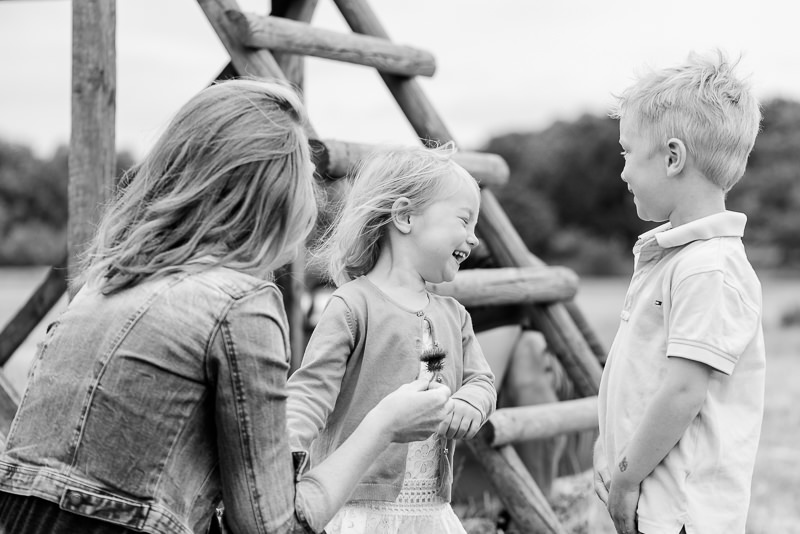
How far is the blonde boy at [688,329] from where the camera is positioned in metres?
1.98

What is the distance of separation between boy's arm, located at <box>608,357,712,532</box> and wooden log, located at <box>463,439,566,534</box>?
1.34m

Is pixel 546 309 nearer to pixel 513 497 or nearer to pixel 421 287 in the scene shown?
pixel 513 497

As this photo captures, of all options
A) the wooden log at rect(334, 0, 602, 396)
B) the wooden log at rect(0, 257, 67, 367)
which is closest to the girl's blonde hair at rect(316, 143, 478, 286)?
the wooden log at rect(334, 0, 602, 396)

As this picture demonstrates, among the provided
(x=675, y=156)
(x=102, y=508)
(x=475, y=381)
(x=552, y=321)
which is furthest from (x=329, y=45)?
(x=102, y=508)

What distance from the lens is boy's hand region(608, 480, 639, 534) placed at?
2088 millimetres

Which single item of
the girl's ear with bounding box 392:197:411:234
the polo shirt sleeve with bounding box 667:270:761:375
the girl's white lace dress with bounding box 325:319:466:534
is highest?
the girl's ear with bounding box 392:197:411:234

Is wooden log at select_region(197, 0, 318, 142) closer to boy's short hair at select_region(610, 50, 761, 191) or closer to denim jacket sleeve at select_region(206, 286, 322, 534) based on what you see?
boy's short hair at select_region(610, 50, 761, 191)

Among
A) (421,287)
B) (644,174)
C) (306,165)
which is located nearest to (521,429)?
(421,287)

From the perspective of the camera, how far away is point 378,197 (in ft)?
7.85

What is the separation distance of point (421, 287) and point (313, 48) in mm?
1576

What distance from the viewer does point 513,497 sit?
3406 millimetres

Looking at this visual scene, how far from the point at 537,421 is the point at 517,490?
297mm

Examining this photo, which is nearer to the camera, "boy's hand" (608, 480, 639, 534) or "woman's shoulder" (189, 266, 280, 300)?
"woman's shoulder" (189, 266, 280, 300)

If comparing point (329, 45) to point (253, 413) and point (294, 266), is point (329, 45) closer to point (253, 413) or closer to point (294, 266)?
point (294, 266)
